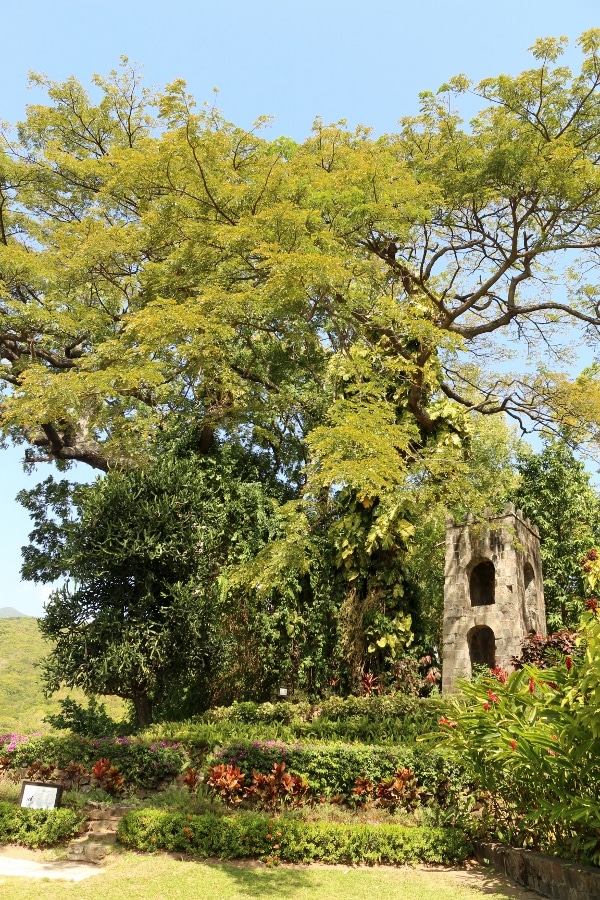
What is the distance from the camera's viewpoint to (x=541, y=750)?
7.44m

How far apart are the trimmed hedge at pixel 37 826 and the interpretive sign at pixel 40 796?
0.27 ft

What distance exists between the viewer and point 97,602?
46.6 ft

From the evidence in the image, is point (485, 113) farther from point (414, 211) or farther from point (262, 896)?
point (262, 896)

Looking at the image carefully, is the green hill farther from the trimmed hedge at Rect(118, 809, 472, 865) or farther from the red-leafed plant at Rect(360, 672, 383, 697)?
the trimmed hedge at Rect(118, 809, 472, 865)

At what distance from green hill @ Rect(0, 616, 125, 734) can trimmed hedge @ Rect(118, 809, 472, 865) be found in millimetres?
17069

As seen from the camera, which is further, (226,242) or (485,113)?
(485,113)

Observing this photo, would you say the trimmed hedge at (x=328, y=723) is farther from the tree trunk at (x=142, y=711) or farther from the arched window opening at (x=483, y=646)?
the arched window opening at (x=483, y=646)

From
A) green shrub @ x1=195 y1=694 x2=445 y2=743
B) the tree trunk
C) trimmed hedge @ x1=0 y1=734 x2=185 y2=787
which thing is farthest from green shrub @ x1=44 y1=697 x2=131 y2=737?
trimmed hedge @ x1=0 y1=734 x2=185 y2=787

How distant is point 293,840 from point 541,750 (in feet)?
11.2

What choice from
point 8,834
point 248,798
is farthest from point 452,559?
point 8,834

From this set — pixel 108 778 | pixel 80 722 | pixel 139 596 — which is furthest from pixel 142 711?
pixel 108 778

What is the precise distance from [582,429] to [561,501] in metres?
5.62

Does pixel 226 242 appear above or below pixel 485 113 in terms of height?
below

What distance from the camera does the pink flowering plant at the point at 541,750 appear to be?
22.6 feet
